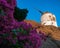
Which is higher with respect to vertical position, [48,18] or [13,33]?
[48,18]

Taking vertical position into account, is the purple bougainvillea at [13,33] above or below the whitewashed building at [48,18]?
below

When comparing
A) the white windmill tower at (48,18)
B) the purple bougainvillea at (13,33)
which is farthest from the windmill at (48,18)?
the purple bougainvillea at (13,33)

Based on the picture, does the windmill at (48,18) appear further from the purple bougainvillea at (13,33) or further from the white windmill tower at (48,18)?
the purple bougainvillea at (13,33)

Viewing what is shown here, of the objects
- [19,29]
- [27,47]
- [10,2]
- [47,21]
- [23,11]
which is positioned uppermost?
[47,21]

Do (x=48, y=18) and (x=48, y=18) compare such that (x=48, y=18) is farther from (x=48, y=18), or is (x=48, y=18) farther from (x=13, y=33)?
(x=13, y=33)

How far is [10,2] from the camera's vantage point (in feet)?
27.4

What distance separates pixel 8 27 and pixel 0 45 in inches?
22.7

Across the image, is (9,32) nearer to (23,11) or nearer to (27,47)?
(27,47)

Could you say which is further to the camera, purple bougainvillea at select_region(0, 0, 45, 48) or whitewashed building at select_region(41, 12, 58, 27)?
whitewashed building at select_region(41, 12, 58, 27)

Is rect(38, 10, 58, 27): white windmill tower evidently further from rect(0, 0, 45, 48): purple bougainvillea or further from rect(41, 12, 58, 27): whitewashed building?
rect(0, 0, 45, 48): purple bougainvillea

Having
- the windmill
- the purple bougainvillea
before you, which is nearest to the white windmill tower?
the windmill

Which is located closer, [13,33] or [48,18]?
[13,33]

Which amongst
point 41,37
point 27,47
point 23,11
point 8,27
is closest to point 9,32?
point 8,27

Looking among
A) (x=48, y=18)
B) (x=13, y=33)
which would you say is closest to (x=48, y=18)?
(x=48, y=18)
